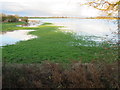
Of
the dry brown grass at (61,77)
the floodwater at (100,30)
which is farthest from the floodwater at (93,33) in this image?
the dry brown grass at (61,77)

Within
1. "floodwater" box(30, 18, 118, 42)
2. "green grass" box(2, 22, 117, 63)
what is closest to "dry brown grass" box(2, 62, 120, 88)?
"green grass" box(2, 22, 117, 63)

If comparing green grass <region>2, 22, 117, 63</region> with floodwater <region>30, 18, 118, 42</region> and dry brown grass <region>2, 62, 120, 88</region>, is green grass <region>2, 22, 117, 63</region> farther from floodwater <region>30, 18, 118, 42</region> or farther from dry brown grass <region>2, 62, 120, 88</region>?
dry brown grass <region>2, 62, 120, 88</region>

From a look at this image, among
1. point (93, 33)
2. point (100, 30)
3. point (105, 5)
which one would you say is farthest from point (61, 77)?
point (100, 30)

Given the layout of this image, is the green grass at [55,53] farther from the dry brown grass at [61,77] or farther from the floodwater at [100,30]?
the dry brown grass at [61,77]

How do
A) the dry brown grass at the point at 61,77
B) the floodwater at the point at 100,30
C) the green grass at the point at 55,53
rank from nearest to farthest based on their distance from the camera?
the dry brown grass at the point at 61,77
the floodwater at the point at 100,30
the green grass at the point at 55,53

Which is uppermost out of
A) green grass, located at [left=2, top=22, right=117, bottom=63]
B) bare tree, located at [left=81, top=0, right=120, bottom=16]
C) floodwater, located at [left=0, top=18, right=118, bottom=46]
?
bare tree, located at [left=81, top=0, right=120, bottom=16]

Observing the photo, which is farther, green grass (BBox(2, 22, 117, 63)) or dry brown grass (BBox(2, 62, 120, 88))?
green grass (BBox(2, 22, 117, 63))

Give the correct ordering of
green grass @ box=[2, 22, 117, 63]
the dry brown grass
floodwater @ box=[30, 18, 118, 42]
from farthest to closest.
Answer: green grass @ box=[2, 22, 117, 63], floodwater @ box=[30, 18, 118, 42], the dry brown grass

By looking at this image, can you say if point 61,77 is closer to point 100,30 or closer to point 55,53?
point 55,53

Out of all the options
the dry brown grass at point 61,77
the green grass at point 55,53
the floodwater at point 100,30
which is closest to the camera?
the dry brown grass at point 61,77

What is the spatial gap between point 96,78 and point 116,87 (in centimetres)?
59

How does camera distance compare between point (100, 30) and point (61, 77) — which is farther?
point (100, 30)

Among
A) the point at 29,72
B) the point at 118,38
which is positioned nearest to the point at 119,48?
the point at 118,38

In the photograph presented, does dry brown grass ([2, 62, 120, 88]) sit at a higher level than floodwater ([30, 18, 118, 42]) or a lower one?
lower
